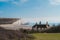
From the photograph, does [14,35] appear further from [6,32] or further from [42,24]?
[42,24]

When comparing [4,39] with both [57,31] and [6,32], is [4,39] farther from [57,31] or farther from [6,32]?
[57,31]

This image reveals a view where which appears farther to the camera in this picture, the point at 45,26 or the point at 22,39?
the point at 45,26

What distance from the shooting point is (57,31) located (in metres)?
35.0

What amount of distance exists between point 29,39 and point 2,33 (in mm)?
3646

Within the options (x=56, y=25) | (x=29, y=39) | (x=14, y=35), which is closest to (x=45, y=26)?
(x=56, y=25)

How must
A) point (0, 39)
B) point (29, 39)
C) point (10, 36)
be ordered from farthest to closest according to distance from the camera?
point (29, 39)
point (10, 36)
point (0, 39)

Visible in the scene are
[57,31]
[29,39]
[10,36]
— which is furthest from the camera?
[57,31]

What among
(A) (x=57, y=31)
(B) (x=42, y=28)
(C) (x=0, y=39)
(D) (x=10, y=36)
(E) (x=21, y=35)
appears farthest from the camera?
(B) (x=42, y=28)

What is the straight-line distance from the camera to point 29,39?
16.2 metres

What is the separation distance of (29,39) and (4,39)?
390 cm

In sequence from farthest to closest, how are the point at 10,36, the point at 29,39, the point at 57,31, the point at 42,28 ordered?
the point at 42,28 → the point at 57,31 → the point at 29,39 → the point at 10,36

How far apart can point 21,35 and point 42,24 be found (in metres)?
26.5

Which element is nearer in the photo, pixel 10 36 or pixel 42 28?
pixel 10 36

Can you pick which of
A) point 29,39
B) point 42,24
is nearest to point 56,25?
point 42,24
